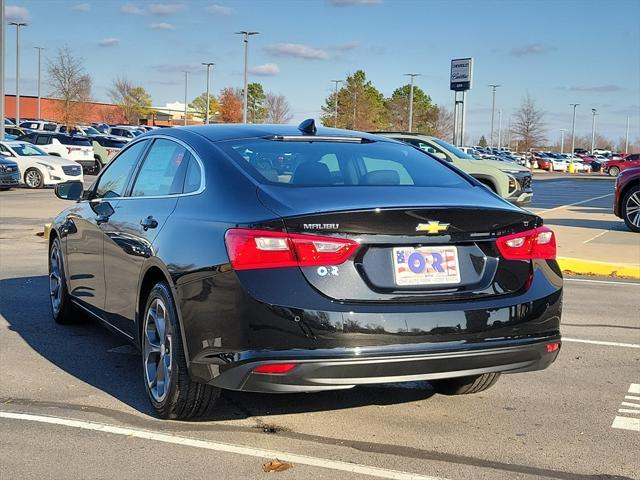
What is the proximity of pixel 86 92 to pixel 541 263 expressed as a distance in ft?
208

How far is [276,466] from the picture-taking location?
375 cm

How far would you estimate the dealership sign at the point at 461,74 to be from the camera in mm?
46625

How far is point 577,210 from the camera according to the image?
69.3ft

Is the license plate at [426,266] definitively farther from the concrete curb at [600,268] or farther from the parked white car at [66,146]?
the parked white car at [66,146]

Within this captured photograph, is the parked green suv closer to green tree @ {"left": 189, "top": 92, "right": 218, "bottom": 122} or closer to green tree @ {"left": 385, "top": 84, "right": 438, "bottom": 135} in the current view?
green tree @ {"left": 385, "top": 84, "right": 438, "bottom": 135}

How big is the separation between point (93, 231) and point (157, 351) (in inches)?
57.1

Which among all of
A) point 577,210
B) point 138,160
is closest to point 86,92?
point 577,210

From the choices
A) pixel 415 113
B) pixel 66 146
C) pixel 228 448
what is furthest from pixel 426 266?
pixel 415 113

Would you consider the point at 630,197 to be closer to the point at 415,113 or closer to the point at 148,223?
the point at 148,223

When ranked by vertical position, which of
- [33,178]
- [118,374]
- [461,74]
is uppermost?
[461,74]

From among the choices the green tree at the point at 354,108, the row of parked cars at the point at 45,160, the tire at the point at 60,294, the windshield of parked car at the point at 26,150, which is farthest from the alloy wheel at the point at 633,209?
the green tree at the point at 354,108

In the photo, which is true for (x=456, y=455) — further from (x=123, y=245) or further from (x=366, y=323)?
(x=123, y=245)

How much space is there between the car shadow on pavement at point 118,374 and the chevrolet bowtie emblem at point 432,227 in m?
1.34

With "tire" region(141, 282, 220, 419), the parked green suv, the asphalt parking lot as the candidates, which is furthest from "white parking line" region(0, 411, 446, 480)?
the parked green suv
